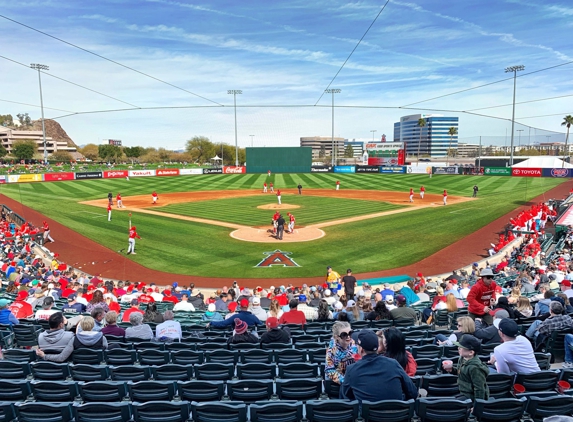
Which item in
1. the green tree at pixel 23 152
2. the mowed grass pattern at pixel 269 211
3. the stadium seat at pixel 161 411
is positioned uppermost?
the green tree at pixel 23 152

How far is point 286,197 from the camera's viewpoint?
142 ft

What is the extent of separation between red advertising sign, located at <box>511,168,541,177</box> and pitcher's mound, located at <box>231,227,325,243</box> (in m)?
50.4

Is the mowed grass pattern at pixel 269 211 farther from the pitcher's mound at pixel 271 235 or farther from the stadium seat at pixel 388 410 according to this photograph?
the stadium seat at pixel 388 410

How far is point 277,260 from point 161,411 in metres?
15.5

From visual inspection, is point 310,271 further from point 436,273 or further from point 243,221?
point 243,221

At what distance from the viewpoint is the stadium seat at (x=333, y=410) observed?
422cm

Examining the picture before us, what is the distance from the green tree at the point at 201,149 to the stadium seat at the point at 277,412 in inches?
6060

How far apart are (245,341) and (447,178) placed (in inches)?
2490

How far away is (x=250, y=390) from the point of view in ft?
17.0

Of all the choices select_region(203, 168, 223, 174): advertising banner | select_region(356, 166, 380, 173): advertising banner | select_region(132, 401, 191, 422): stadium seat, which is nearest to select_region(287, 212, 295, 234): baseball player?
select_region(132, 401, 191, 422): stadium seat

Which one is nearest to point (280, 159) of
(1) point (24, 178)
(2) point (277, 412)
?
(1) point (24, 178)

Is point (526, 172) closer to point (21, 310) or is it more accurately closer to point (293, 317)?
point (293, 317)

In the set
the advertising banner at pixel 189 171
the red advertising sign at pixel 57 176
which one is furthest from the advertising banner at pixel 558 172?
the red advertising sign at pixel 57 176

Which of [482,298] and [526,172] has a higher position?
[526,172]
